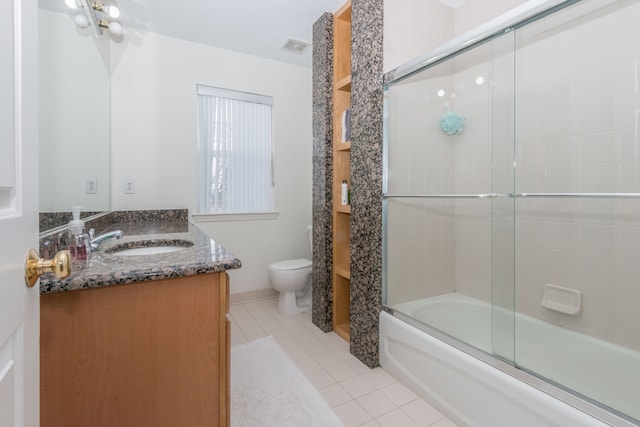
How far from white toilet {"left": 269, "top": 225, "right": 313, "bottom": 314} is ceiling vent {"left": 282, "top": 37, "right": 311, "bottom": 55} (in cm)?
191

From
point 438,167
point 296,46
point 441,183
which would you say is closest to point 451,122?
point 438,167

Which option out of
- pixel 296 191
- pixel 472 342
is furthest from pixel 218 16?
pixel 472 342

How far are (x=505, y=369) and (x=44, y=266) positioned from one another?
5.05 feet

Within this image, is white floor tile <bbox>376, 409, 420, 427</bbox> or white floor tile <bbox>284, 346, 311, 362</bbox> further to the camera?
white floor tile <bbox>284, 346, 311, 362</bbox>

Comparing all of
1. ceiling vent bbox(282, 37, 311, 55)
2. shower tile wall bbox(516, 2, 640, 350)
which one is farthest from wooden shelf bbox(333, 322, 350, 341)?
ceiling vent bbox(282, 37, 311, 55)

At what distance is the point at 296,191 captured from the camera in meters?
3.08

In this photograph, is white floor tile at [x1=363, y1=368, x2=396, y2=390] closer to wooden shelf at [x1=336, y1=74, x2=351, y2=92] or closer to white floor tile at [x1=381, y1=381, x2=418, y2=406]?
white floor tile at [x1=381, y1=381, x2=418, y2=406]

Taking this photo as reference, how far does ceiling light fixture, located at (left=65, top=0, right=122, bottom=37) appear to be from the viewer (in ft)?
5.05

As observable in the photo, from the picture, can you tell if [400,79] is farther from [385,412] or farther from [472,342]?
[385,412]

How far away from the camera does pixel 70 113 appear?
1443 mm

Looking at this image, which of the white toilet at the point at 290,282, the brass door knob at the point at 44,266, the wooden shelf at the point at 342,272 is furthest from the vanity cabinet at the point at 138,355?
the white toilet at the point at 290,282

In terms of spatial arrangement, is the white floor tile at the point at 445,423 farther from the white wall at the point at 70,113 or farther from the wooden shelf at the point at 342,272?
the white wall at the point at 70,113

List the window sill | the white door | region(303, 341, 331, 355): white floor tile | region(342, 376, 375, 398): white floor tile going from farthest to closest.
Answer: the window sill < region(303, 341, 331, 355): white floor tile < region(342, 376, 375, 398): white floor tile < the white door

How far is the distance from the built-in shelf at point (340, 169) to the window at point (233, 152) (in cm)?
90
